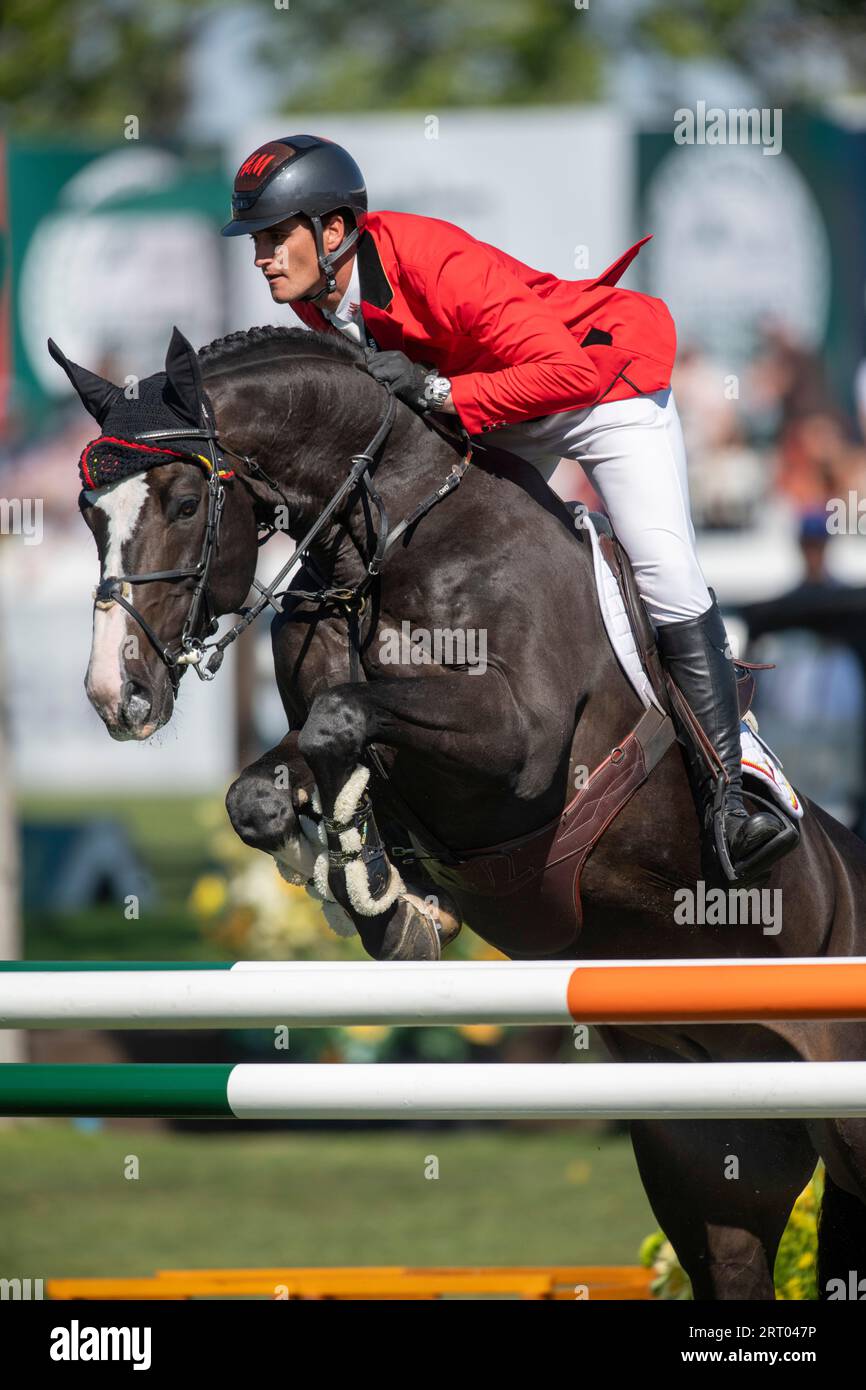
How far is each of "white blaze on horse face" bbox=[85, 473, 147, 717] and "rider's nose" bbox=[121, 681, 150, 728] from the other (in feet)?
0.04

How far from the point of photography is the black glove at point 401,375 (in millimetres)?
3775

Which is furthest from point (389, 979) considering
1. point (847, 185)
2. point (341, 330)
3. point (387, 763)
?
point (847, 185)

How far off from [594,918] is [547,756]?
23.2 inches

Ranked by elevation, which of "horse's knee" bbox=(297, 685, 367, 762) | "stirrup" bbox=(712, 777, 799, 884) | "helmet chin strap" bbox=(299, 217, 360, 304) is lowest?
"stirrup" bbox=(712, 777, 799, 884)

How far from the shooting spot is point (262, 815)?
3594 mm

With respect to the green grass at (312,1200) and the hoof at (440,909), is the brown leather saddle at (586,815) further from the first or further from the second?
the green grass at (312,1200)

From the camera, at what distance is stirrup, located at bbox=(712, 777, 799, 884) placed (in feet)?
12.6

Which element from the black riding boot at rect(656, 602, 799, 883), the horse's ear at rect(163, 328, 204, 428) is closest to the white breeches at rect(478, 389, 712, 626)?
the black riding boot at rect(656, 602, 799, 883)

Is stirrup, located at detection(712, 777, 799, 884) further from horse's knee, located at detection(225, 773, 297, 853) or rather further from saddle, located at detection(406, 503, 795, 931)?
horse's knee, located at detection(225, 773, 297, 853)

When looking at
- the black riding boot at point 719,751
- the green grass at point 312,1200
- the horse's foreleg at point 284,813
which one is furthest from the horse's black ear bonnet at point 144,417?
the green grass at point 312,1200

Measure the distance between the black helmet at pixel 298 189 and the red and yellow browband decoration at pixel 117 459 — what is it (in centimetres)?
53

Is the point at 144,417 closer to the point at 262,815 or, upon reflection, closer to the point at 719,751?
the point at 262,815

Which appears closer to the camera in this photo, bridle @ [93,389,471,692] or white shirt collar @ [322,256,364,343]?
bridle @ [93,389,471,692]
